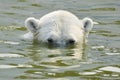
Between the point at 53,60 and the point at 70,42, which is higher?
the point at 70,42

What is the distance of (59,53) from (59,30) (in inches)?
44.9

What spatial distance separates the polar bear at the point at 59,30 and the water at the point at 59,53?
0.84 feet

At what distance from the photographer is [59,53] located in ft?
33.9

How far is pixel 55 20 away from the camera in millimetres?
11781

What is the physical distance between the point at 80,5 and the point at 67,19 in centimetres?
676

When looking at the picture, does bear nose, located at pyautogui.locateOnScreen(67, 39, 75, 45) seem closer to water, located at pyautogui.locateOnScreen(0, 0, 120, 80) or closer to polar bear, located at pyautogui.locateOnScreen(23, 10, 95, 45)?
polar bear, located at pyautogui.locateOnScreen(23, 10, 95, 45)

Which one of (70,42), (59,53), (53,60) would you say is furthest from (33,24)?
(53,60)

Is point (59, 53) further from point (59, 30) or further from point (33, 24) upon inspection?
point (33, 24)

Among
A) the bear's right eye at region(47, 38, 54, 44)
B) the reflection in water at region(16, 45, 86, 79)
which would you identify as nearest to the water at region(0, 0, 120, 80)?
the reflection in water at region(16, 45, 86, 79)

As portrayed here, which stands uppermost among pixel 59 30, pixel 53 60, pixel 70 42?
pixel 59 30

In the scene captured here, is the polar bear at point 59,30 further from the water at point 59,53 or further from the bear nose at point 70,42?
the water at point 59,53

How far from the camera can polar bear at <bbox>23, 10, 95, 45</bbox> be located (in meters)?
11.2

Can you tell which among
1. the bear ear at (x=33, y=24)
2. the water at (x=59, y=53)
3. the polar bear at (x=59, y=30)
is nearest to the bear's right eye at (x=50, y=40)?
the polar bear at (x=59, y=30)

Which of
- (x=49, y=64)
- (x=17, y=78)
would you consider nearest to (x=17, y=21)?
(x=49, y=64)
